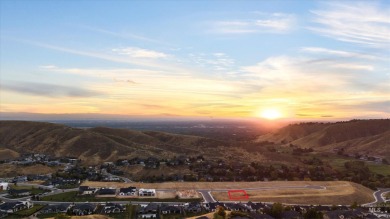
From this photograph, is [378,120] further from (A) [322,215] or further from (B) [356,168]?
(A) [322,215]

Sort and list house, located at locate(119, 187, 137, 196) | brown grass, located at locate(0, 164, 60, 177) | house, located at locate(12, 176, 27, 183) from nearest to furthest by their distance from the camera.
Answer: house, located at locate(119, 187, 137, 196)
house, located at locate(12, 176, 27, 183)
brown grass, located at locate(0, 164, 60, 177)

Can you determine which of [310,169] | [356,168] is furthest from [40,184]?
[356,168]

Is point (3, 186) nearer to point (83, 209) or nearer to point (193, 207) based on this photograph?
point (83, 209)

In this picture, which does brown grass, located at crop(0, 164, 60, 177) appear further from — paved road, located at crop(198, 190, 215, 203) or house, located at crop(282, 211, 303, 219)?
house, located at crop(282, 211, 303, 219)

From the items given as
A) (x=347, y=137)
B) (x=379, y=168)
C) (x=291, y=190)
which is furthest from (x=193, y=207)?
(x=347, y=137)

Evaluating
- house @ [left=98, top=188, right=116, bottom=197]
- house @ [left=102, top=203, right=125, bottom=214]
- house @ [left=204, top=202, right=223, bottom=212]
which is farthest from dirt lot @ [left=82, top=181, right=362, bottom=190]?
house @ [left=102, top=203, right=125, bottom=214]

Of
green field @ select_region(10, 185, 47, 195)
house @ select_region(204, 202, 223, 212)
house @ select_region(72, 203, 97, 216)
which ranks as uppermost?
house @ select_region(204, 202, 223, 212)
